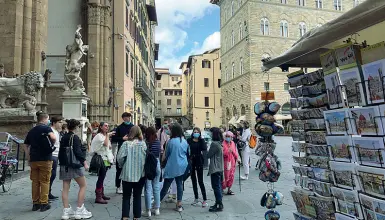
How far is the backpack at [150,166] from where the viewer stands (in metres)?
5.30

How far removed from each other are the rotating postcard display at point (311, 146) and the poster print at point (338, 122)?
1.29 feet

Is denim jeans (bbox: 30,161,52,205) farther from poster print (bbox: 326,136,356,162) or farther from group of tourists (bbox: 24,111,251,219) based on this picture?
poster print (bbox: 326,136,356,162)

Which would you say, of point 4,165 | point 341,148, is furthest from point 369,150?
point 4,165

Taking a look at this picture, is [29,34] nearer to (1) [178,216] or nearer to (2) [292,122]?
(1) [178,216]

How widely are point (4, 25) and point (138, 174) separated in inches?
391

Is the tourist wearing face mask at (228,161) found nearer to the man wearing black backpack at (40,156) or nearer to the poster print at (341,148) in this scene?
the man wearing black backpack at (40,156)

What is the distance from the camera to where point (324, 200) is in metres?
3.86

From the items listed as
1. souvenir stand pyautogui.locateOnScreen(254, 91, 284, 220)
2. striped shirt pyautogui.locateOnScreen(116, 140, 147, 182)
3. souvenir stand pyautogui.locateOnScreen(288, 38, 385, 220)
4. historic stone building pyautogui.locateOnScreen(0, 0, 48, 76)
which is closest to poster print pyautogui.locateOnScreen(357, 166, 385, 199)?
souvenir stand pyautogui.locateOnScreen(288, 38, 385, 220)

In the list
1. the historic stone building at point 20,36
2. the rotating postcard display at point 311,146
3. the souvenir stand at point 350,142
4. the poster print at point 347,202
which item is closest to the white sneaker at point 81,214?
the rotating postcard display at point 311,146

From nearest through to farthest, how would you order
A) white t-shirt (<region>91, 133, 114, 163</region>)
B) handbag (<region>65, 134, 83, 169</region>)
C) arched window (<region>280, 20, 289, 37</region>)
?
1. handbag (<region>65, 134, 83, 169</region>)
2. white t-shirt (<region>91, 133, 114, 163</region>)
3. arched window (<region>280, 20, 289, 37</region>)

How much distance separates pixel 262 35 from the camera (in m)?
46.8

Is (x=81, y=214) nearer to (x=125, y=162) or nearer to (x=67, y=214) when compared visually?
(x=67, y=214)

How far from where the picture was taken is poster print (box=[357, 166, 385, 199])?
287cm

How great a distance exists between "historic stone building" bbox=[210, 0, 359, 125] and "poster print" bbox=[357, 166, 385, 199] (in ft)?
138
